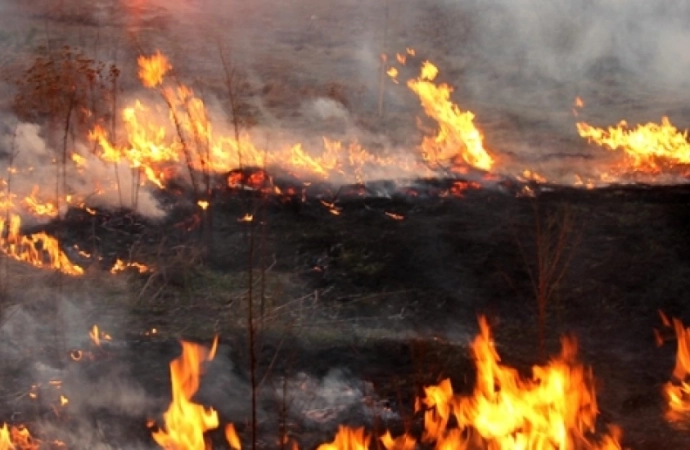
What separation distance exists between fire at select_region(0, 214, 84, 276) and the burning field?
0.10 feet

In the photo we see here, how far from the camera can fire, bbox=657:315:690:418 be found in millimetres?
4406

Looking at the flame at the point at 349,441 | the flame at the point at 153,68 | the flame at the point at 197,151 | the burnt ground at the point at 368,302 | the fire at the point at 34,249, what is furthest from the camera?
the flame at the point at 153,68

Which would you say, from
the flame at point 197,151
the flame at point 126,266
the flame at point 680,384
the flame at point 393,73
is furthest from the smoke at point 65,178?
the flame at point 680,384

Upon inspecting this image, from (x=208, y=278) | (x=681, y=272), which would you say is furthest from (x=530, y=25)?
(x=208, y=278)

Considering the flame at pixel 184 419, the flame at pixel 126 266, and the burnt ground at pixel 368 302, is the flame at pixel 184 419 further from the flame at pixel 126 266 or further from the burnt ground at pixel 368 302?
the flame at pixel 126 266

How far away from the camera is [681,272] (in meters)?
5.72

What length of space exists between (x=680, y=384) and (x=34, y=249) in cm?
456

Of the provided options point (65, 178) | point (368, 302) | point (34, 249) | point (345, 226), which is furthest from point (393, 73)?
point (34, 249)

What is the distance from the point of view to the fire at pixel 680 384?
173 inches

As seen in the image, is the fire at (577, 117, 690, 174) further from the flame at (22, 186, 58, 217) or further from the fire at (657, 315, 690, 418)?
the flame at (22, 186, 58, 217)

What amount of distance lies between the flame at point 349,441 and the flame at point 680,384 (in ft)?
5.26

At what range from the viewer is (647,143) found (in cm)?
760

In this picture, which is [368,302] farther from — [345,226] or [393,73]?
[393,73]

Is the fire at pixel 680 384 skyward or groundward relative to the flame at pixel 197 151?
groundward
